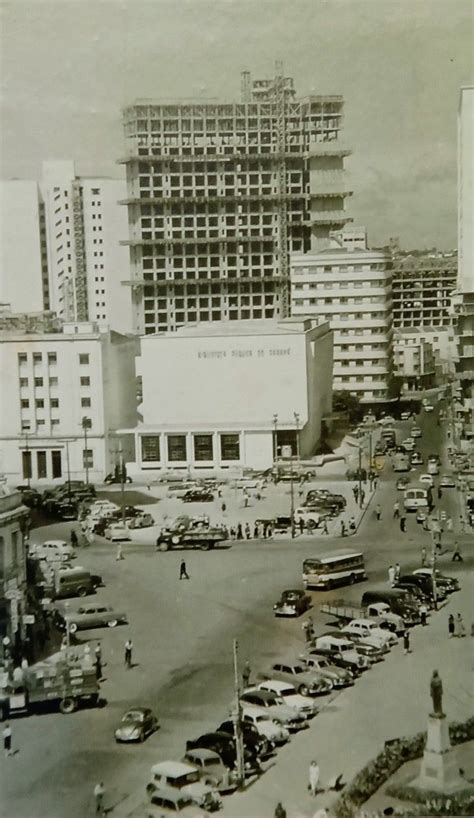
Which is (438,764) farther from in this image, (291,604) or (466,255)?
(466,255)

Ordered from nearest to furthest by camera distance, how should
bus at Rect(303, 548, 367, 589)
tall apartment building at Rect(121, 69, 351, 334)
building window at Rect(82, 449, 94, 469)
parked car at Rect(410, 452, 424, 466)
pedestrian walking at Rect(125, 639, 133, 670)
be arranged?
1. pedestrian walking at Rect(125, 639, 133, 670)
2. bus at Rect(303, 548, 367, 589)
3. building window at Rect(82, 449, 94, 469)
4. parked car at Rect(410, 452, 424, 466)
5. tall apartment building at Rect(121, 69, 351, 334)

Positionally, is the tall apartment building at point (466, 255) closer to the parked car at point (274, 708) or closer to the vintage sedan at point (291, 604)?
the vintage sedan at point (291, 604)

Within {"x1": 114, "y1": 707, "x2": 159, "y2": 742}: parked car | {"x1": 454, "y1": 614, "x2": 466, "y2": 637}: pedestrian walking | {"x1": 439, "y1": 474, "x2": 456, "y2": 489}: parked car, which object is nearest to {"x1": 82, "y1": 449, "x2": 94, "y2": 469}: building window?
{"x1": 114, "y1": 707, "x2": 159, "y2": 742}: parked car

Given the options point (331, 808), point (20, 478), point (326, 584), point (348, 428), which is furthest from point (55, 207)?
point (331, 808)

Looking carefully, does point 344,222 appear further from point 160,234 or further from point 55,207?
point 55,207

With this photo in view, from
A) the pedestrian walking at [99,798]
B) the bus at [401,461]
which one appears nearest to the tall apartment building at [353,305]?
the bus at [401,461]

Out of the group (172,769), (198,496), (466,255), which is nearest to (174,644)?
(172,769)

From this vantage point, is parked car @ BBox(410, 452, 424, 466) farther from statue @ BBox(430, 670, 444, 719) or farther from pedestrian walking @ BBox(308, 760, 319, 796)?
pedestrian walking @ BBox(308, 760, 319, 796)
